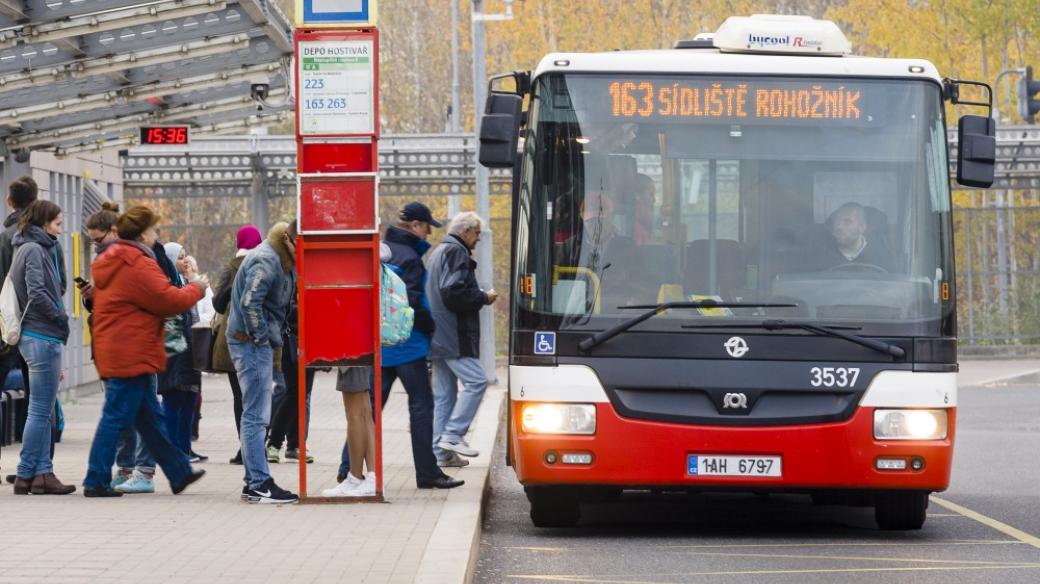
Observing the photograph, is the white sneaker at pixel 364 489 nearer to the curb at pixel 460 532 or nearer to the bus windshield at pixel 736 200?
the curb at pixel 460 532

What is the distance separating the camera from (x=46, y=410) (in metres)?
11.8

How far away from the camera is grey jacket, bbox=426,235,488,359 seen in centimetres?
1371

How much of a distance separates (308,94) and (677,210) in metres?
2.26

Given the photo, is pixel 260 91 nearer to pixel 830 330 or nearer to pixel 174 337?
pixel 174 337

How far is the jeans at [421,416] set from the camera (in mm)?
12312

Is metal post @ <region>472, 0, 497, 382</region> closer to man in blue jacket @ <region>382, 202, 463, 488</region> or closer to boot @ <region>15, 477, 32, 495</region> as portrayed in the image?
man in blue jacket @ <region>382, 202, 463, 488</region>

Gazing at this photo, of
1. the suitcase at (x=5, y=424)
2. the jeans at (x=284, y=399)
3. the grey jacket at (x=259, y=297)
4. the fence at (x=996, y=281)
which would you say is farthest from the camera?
the fence at (x=996, y=281)

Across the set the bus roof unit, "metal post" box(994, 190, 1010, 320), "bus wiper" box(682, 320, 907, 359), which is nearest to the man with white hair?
the bus roof unit

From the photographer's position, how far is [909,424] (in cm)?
1034

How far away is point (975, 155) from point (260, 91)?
10.2m

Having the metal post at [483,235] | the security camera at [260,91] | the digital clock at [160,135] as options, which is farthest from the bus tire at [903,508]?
the metal post at [483,235]

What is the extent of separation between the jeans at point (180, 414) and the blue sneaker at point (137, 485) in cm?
171

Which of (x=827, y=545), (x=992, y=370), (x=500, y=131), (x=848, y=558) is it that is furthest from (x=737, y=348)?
(x=992, y=370)

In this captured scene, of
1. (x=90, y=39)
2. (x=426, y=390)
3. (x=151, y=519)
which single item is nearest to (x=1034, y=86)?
(x=90, y=39)
